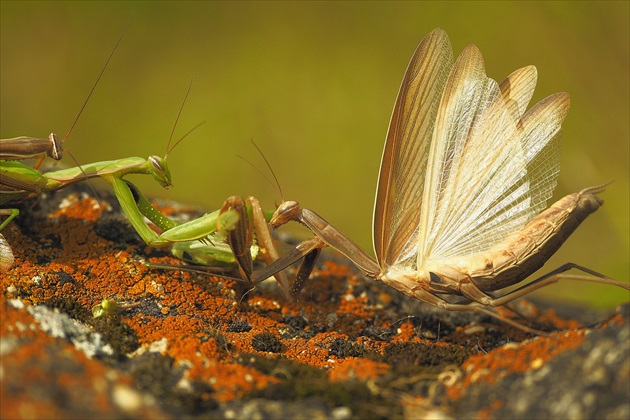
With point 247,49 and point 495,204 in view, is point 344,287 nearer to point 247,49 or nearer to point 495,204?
point 495,204

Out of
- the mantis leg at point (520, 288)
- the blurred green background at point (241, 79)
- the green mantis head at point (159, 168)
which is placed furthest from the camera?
the blurred green background at point (241, 79)

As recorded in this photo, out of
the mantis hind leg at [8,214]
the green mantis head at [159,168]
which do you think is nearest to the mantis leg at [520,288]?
the green mantis head at [159,168]

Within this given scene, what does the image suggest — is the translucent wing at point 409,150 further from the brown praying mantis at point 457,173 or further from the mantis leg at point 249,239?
the mantis leg at point 249,239

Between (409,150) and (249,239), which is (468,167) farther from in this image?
(249,239)

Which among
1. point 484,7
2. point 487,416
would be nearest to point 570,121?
point 484,7

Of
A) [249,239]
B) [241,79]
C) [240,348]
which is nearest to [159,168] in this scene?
[249,239]

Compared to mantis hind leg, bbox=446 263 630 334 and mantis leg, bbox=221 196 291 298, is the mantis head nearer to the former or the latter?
mantis leg, bbox=221 196 291 298

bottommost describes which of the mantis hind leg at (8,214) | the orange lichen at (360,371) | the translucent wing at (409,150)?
the mantis hind leg at (8,214)
